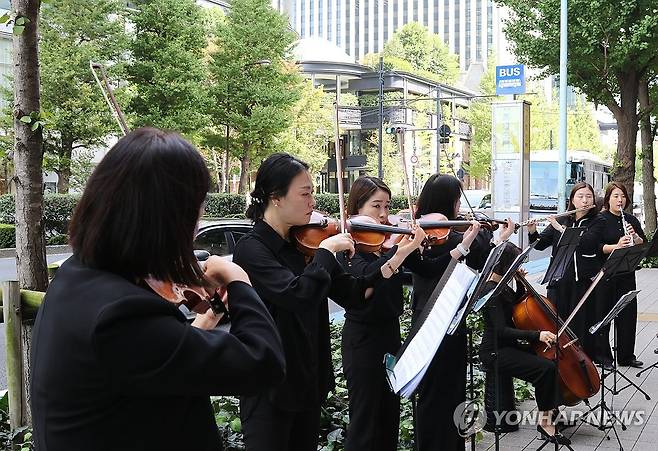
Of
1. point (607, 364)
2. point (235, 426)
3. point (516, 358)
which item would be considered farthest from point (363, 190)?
point (607, 364)

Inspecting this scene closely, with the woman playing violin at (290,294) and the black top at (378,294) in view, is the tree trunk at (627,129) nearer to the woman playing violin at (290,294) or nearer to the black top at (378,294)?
the black top at (378,294)

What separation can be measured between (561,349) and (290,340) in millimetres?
2451

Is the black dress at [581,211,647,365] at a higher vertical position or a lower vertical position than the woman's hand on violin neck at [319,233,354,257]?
lower

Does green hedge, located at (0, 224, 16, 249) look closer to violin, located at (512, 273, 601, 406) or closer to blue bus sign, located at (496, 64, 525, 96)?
blue bus sign, located at (496, 64, 525, 96)

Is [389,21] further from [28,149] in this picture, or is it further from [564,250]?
[28,149]

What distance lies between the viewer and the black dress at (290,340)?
3.11m

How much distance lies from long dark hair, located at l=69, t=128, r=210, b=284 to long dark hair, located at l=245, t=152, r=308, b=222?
5.51ft

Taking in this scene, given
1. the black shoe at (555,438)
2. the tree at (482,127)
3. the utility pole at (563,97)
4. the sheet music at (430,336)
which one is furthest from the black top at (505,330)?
the tree at (482,127)

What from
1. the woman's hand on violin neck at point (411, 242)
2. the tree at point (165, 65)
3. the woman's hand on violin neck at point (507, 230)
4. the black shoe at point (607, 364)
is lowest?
the black shoe at point (607, 364)

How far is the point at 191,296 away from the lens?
1.73 meters

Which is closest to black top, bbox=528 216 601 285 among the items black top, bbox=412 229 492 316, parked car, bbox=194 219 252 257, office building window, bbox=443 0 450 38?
black top, bbox=412 229 492 316

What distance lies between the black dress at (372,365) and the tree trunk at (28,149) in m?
1.89

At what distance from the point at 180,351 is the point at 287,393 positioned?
1.66 meters

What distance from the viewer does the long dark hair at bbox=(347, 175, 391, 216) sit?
184 inches
